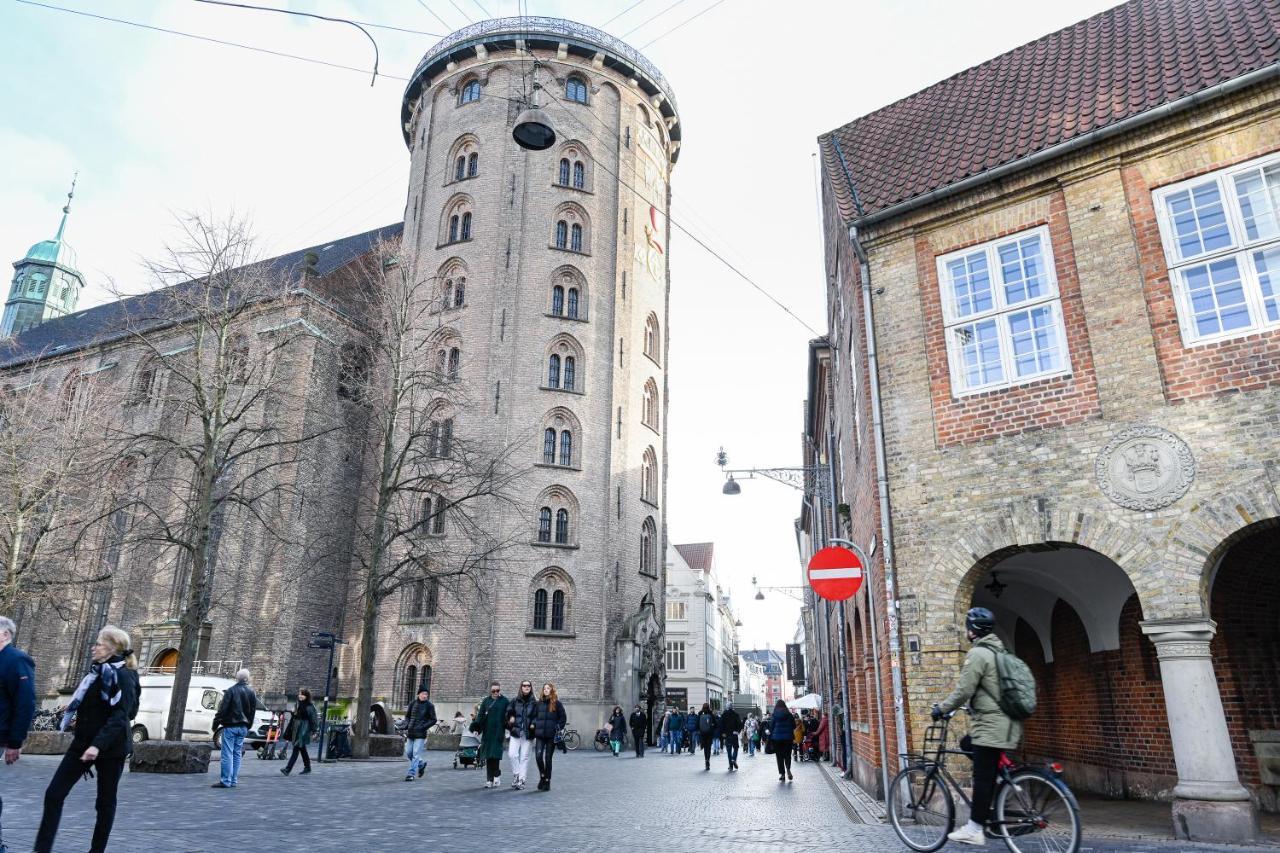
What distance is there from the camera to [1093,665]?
1284 centimetres

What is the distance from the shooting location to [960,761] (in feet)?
31.4

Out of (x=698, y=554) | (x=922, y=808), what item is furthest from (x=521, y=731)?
(x=698, y=554)

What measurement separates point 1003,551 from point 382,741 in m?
17.0

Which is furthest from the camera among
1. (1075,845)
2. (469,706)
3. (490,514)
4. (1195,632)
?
(490,514)

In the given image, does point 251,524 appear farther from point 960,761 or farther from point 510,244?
point 960,761

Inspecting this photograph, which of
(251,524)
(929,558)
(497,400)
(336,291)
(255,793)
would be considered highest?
(336,291)

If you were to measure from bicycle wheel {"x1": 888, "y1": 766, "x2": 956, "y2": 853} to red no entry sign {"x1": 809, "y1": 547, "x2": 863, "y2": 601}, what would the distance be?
308 centimetres

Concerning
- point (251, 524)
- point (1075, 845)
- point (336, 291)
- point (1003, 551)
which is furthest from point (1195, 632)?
point (336, 291)

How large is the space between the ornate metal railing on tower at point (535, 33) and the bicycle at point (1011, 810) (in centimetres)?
3855

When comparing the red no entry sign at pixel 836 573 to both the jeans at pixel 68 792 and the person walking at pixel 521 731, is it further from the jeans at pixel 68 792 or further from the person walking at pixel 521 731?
the jeans at pixel 68 792

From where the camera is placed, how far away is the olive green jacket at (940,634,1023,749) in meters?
6.47

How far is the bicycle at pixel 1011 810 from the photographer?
20.3ft

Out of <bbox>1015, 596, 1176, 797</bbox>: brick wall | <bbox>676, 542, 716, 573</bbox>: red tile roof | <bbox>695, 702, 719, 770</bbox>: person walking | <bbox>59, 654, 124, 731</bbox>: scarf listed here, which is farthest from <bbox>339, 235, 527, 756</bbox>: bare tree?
<bbox>676, 542, 716, 573</bbox>: red tile roof

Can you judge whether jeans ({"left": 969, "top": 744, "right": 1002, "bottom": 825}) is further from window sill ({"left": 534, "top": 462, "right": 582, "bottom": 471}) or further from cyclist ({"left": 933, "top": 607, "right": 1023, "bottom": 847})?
window sill ({"left": 534, "top": 462, "right": 582, "bottom": 471})
